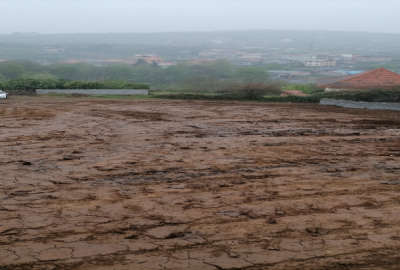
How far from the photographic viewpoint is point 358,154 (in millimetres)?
12656

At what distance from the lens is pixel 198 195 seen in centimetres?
919

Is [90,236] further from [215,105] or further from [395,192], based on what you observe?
[215,105]

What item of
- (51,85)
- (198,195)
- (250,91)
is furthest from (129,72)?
(198,195)

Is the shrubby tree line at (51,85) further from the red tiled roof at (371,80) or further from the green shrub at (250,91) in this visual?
the red tiled roof at (371,80)

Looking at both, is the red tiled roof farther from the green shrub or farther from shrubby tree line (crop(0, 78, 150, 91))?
shrubby tree line (crop(0, 78, 150, 91))

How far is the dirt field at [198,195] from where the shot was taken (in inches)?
262

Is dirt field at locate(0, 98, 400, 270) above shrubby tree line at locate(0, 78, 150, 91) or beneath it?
beneath

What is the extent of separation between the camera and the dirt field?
664cm

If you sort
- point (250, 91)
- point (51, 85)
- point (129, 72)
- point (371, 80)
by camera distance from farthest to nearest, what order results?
point (129, 72), point (371, 80), point (51, 85), point (250, 91)

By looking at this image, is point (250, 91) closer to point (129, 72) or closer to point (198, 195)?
point (198, 195)

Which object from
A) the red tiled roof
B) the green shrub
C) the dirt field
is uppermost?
the red tiled roof

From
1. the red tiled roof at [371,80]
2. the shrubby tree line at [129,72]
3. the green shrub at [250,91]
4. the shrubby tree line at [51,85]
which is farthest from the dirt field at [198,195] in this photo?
the shrubby tree line at [129,72]

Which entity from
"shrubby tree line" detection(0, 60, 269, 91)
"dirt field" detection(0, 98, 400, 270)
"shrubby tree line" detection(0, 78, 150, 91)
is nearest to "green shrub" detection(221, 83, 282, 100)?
"shrubby tree line" detection(0, 78, 150, 91)

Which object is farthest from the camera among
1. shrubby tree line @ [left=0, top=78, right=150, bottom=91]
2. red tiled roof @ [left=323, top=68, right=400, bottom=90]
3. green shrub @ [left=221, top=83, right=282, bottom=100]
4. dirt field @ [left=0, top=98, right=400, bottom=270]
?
red tiled roof @ [left=323, top=68, right=400, bottom=90]
